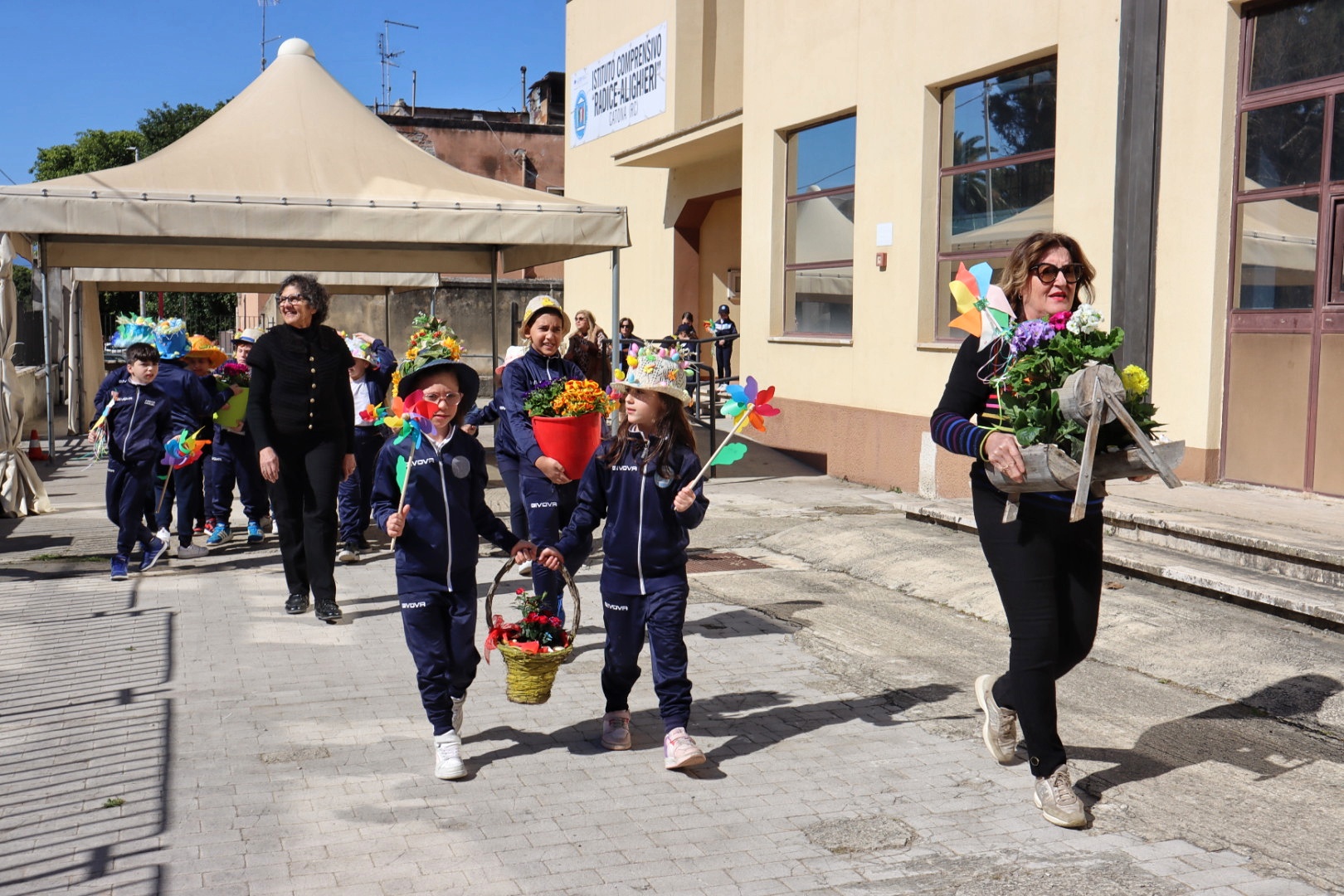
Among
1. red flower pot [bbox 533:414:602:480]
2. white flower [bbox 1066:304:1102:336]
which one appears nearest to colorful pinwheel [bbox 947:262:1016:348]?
white flower [bbox 1066:304:1102:336]

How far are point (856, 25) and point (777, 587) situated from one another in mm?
7780

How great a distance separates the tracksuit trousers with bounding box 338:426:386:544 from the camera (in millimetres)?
9906

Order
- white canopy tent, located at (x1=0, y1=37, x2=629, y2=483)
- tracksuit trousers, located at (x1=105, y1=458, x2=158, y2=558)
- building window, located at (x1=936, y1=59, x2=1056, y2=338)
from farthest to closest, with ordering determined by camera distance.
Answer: building window, located at (x1=936, y1=59, x2=1056, y2=338) < white canopy tent, located at (x1=0, y1=37, x2=629, y2=483) < tracksuit trousers, located at (x1=105, y1=458, x2=158, y2=558)

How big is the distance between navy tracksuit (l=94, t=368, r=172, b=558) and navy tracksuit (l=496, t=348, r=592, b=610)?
3569 millimetres

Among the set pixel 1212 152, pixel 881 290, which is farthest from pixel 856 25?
pixel 1212 152

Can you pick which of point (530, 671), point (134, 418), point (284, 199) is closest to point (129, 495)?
point (134, 418)

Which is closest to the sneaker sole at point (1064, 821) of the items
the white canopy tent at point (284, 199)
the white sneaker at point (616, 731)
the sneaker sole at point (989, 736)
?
the sneaker sole at point (989, 736)

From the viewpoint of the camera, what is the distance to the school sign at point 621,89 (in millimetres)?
21641

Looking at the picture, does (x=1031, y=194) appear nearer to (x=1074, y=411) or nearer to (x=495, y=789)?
(x=1074, y=411)

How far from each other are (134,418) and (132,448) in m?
0.24

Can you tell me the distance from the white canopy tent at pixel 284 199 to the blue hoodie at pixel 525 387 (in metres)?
Answer: 5.11

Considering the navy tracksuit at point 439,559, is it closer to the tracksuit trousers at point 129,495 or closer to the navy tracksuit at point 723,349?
the tracksuit trousers at point 129,495

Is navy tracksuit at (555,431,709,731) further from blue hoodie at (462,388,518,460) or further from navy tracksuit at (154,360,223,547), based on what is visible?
navy tracksuit at (154,360,223,547)

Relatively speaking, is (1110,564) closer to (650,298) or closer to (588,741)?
(588,741)
